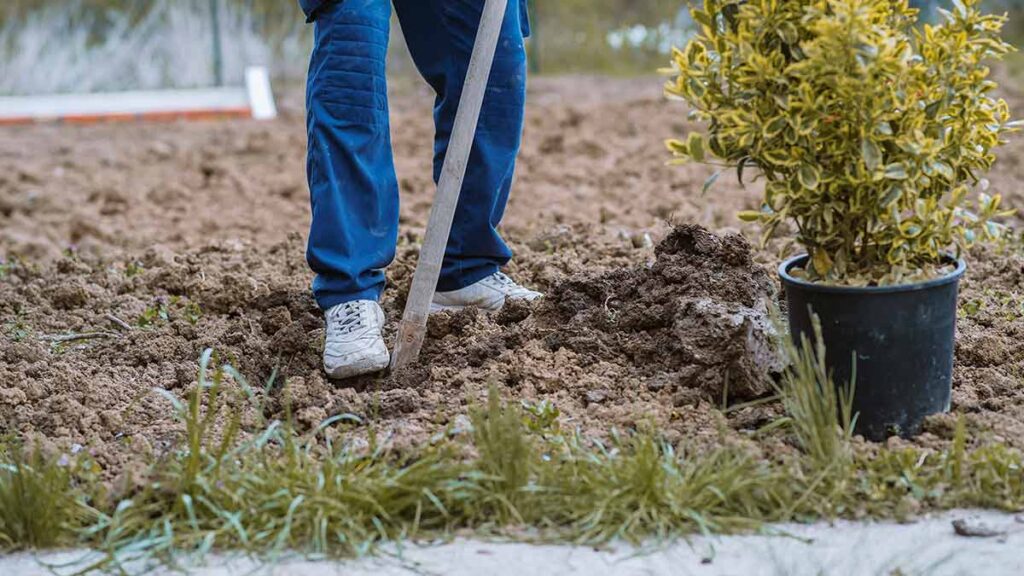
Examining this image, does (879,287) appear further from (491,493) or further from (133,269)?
(133,269)

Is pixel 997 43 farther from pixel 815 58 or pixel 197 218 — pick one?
pixel 197 218

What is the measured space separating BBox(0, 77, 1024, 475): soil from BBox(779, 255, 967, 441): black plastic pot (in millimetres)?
94

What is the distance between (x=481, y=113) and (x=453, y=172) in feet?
1.52

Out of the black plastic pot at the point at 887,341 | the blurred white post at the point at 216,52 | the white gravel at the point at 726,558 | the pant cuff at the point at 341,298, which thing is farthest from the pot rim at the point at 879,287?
the blurred white post at the point at 216,52

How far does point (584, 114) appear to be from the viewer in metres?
7.43

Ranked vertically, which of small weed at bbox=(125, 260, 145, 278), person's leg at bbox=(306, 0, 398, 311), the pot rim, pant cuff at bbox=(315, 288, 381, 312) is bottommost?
small weed at bbox=(125, 260, 145, 278)

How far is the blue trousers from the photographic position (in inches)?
126

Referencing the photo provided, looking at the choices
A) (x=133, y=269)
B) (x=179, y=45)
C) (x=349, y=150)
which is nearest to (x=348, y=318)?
(x=349, y=150)

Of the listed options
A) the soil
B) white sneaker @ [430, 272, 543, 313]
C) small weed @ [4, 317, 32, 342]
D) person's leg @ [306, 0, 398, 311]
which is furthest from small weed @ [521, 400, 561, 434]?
small weed @ [4, 317, 32, 342]

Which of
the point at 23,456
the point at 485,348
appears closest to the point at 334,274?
the point at 485,348

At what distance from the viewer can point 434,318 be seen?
137 inches

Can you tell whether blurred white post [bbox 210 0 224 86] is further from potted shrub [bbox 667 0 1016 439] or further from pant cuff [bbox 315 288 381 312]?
potted shrub [bbox 667 0 1016 439]

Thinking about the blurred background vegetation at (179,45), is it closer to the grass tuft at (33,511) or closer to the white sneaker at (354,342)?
the white sneaker at (354,342)

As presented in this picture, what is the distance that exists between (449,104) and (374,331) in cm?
75
